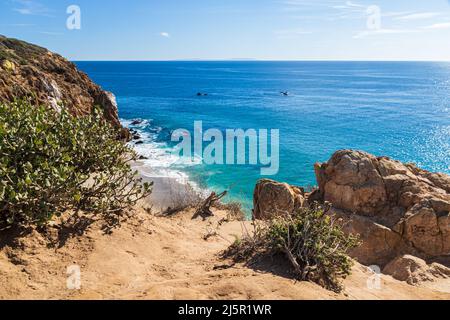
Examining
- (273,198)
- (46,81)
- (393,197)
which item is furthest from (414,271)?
(46,81)

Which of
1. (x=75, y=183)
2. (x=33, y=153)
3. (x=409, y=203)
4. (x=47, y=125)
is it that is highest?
(x=47, y=125)

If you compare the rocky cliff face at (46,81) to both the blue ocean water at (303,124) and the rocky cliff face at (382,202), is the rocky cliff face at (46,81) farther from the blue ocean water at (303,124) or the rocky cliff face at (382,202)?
the rocky cliff face at (382,202)

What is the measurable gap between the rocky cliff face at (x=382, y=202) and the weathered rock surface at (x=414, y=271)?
5.25 feet

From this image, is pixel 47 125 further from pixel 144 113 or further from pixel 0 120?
pixel 144 113

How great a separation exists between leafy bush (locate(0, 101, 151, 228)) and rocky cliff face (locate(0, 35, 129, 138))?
15.3 m

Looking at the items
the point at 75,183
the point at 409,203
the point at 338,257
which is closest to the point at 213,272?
the point at 338,257

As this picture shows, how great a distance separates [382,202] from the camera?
12.1m

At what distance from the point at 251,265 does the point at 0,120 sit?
5133 millimetres

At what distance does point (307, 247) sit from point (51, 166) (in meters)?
4.30

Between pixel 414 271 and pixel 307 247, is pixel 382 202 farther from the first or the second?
pixel 307 247

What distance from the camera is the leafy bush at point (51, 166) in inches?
223

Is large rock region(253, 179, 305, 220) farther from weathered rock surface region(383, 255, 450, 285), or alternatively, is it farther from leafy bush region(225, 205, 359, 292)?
leafy bush region(225, 205, 359, 292)

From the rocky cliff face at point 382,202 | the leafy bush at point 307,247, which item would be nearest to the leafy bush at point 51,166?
the leafy bush at point 307,247

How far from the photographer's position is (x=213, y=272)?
5836 mm
